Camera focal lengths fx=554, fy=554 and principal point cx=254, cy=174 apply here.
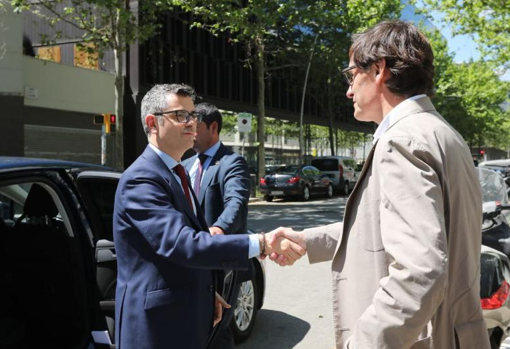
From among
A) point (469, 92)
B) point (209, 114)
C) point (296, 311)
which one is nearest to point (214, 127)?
point (209, 114)

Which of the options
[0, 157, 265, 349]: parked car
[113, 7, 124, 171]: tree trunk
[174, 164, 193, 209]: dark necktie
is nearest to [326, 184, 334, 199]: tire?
[113, 7, 124, 171]: tree trunk

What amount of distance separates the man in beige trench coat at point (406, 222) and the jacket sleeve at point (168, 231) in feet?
1.81

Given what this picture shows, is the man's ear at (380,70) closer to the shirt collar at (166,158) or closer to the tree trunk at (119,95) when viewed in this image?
the shirt collar at (166,158)

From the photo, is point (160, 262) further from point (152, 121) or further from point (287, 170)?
point (287, 170)

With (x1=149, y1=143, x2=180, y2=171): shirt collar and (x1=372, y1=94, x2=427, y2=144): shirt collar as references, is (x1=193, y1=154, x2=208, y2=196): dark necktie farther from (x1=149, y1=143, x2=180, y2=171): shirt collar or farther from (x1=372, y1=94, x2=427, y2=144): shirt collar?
(x1=372, y1=94, x2=427, y2=144): shirt collar

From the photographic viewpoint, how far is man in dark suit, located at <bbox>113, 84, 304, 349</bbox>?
2178 mm

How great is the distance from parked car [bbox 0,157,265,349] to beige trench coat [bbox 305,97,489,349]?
1.44m

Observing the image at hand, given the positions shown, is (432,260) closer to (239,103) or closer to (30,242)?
(30,242)

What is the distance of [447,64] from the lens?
144 ft

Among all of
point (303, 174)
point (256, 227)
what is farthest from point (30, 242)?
point (303, 174)

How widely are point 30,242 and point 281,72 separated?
35.1 meters

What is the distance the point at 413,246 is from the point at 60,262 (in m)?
2.38

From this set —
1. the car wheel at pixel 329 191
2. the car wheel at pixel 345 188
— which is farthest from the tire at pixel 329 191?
the car wheel at pixel 345 188

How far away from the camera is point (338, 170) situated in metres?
27.7
